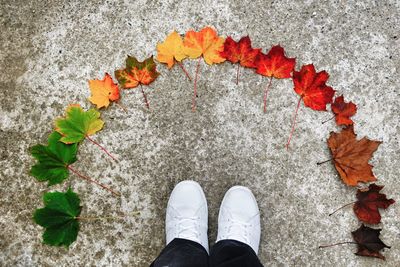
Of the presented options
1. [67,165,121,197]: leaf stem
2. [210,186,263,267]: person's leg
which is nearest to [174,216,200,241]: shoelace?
[210,186,263,267]: person's leg

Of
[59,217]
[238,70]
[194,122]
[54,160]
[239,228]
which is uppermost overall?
[238,70]

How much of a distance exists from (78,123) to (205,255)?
85cm

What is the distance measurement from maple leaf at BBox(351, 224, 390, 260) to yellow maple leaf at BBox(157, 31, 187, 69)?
1161 millimetres

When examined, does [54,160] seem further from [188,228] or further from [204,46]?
[204,46]

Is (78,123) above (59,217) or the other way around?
above

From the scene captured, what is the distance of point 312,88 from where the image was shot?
6.50 ft

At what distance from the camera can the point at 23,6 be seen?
81.1 inches

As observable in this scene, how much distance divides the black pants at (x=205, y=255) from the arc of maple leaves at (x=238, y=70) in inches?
21.1

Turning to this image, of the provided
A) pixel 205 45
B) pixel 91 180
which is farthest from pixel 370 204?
pixel 91 180

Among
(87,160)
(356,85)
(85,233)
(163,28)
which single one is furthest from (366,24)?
(85,233)

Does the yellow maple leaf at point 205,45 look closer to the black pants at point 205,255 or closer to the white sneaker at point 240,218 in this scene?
the white sneaker at point 240,218

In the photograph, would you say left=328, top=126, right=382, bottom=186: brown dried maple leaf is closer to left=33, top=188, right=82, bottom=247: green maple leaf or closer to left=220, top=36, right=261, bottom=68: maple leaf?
left=220, top=36, right=261, bottom=68: maple leaf

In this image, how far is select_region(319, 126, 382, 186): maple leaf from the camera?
1892 millimetres

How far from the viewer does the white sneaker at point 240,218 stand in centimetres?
188
